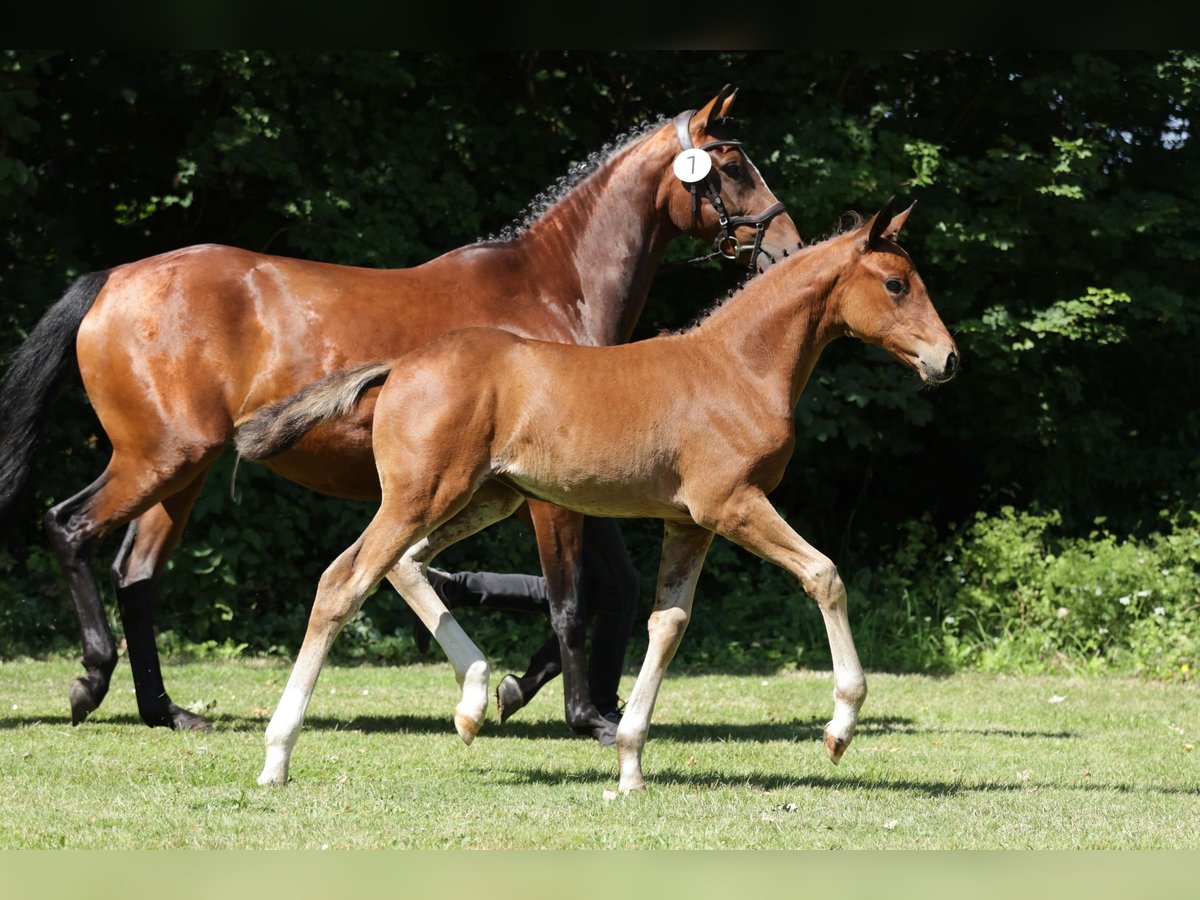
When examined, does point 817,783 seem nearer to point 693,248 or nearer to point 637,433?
point 637,433

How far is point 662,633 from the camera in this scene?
Result: 543 cm

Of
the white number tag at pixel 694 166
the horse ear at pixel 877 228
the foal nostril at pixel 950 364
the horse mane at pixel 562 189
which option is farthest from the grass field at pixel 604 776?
the white number tag at pixel 694 166

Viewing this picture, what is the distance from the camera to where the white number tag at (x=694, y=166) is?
7.03 meters

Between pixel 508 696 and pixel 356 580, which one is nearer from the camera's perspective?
pixel 356 580

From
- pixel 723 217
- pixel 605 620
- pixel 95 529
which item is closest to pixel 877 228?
pixel 723 217

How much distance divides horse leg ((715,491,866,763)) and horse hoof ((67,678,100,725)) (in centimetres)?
348

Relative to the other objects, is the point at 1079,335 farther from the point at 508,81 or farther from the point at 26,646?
the point at 26,646

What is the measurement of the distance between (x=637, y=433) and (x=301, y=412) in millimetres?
1285

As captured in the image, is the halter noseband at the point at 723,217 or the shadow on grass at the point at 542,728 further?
the shadow on grass at the point at 542,728

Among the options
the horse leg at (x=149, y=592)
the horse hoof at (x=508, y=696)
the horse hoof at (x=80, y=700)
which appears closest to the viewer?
the horse hoof at (x=508, y=696)

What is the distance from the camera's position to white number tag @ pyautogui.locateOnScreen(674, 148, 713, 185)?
23.1ft

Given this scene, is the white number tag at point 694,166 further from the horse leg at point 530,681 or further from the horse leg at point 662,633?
the horse leg at point 530,681

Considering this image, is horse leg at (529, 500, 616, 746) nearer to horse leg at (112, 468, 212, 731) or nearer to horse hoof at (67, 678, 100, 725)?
horse leg at (112, 468, 212, 731)

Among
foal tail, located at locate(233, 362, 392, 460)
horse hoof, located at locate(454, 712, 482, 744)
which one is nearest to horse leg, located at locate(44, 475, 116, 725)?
foal tail, located at locate(233, 362, 392, 460)
